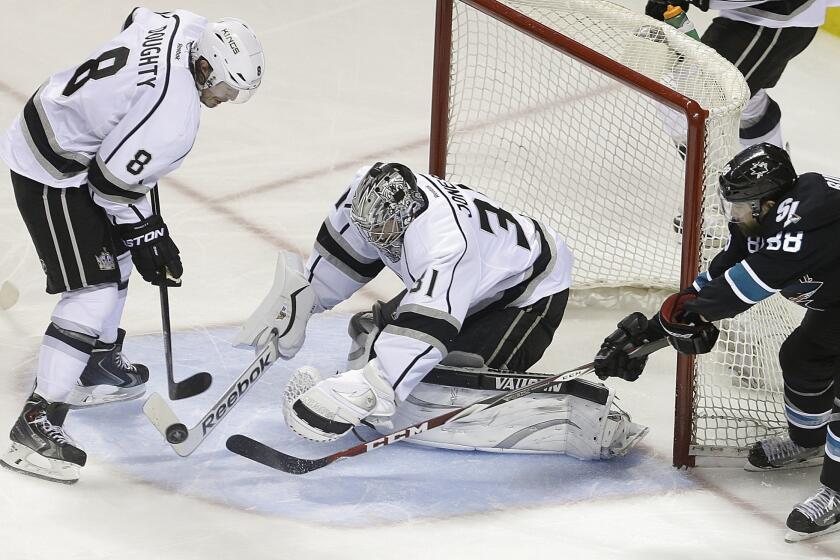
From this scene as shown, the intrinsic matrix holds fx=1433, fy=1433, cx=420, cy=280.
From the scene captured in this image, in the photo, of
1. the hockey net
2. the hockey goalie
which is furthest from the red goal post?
the hockey goalie

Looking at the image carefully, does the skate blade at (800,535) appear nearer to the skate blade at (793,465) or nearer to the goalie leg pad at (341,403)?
the skate blade at (793,465)

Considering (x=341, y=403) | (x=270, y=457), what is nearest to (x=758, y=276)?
(x=341, y=403)

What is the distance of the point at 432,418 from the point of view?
3490 mm

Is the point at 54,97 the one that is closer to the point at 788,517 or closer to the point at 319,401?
the point at 319,401

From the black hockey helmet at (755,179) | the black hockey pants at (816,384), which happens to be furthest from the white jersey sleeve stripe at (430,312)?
the black hockey pants at (816,384)

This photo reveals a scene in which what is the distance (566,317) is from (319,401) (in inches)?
50.9

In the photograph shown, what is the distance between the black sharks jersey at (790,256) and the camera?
3.00 meters

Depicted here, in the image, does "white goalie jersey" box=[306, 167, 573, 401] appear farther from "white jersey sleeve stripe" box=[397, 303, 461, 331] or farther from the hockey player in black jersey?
the hockey player in black jersey

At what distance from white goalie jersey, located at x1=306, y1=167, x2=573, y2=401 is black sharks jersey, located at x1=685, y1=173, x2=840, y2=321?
1.80 feet

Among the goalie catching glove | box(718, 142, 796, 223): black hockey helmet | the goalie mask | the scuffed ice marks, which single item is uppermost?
box(718, 142, 796, 223): black hockey helmet

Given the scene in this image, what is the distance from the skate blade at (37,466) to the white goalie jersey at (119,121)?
0.58m

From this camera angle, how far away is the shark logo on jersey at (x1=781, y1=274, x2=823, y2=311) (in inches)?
123

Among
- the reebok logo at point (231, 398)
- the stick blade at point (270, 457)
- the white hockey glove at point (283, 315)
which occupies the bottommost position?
the stick blade at point (270, 457)

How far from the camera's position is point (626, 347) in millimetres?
3328
